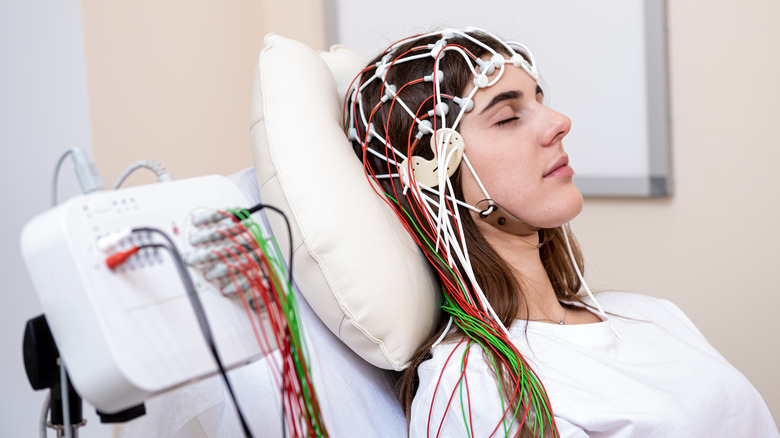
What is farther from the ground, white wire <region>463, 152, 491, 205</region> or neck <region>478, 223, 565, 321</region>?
white wire <region>463, 152, 491, 205</region>

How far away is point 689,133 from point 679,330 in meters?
0.65

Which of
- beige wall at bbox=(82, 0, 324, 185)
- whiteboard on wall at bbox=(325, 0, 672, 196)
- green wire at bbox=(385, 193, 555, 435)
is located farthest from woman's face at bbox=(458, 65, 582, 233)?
beige wall at bbox=(82, 0, 324, 185)

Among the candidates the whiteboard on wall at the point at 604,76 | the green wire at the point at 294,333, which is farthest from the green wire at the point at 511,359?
the whiteboard on wall at the point at 604,76

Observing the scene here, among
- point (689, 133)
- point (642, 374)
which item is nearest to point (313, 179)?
point (642, 374)

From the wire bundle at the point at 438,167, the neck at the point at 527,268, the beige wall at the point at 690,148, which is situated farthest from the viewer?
the beige wall at the point at 690,148

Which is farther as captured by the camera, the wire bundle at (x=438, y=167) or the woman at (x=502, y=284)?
the wire bundle at (x=438, y=167)

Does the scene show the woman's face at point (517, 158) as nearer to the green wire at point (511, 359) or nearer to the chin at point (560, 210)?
the chin at point (560, 210)

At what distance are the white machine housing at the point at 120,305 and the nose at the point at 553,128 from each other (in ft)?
2.34

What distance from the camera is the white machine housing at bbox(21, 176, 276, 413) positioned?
57 centimetres

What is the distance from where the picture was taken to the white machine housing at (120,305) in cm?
57

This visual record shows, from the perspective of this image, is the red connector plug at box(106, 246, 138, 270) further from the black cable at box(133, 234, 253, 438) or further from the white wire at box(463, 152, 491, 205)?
the white wire at box(463, 152, 491, 205)

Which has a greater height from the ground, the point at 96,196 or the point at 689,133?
the point at 96,196

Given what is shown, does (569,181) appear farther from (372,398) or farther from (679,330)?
(372,398)

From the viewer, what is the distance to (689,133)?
5.59ft
